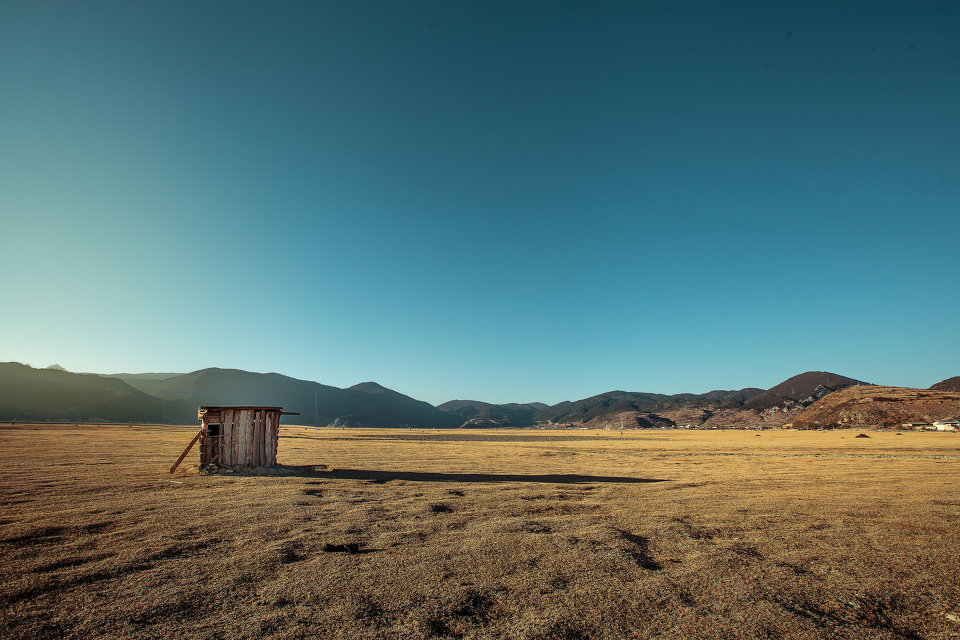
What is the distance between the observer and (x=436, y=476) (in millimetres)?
18750

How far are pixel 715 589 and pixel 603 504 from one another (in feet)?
21.6

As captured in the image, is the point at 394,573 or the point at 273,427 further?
the point at 273,427

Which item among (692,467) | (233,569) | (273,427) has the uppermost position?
(273,427)

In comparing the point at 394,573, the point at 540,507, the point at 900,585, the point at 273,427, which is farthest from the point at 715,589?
the point at 273,427

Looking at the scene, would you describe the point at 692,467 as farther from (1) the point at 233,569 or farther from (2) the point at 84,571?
(2) the point at 84,571

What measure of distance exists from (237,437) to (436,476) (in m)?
8.39

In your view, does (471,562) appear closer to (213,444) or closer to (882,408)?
(213,444)

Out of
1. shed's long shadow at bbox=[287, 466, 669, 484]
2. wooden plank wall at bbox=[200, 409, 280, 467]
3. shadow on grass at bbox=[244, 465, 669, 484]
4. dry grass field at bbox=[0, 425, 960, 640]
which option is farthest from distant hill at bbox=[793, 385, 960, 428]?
wooden plank wall at bbox=[200, 409, 280, 467]

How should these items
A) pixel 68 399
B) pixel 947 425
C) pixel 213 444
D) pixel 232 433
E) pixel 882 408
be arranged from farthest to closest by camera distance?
1. pixel 68 399
2. pixel 882 408
3. pixel 947 425
4. pixel 232 433
5. pixel 213 444

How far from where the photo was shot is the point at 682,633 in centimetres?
512

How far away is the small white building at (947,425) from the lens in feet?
243

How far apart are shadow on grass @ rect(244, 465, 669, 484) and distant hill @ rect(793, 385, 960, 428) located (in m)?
98.5

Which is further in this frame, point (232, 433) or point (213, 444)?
point (232, 433)

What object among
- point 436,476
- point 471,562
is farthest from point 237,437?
point 471,562
